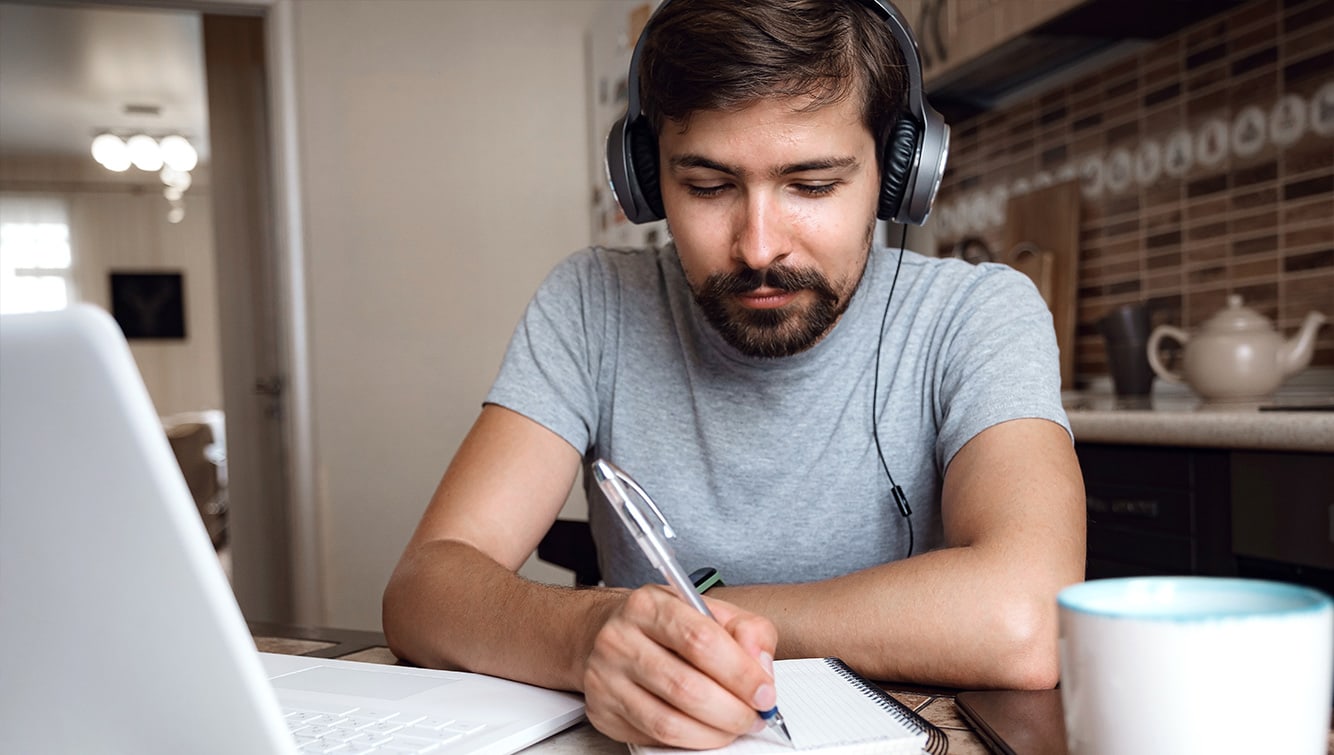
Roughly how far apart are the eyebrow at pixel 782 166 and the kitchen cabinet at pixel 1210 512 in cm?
99

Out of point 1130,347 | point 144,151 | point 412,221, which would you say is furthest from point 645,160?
point 144,151

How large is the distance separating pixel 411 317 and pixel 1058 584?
2902 mm

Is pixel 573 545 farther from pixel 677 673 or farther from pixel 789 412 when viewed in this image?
pixel 677 673

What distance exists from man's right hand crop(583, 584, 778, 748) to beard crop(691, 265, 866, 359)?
500mm

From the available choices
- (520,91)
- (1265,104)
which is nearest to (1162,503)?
(1265,104)

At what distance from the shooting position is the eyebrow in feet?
3.41

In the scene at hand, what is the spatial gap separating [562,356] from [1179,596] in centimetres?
91

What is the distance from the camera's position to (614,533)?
131 centimetres

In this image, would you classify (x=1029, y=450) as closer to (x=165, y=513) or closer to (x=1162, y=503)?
(x=165, y=513)

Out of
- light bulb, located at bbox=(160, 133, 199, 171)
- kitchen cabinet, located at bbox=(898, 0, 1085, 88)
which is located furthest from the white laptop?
light bulb, located at bbox=(160, 133, 199, 171)

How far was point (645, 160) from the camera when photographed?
1207 millimetres

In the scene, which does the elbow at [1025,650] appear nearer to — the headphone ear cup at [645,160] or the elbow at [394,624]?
the elbow at [394,624]

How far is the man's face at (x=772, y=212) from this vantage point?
1.04 m

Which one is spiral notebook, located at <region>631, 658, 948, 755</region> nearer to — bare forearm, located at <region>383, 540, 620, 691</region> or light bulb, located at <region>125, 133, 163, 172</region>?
bare forearm, located at <region>383, 540, 620, 691</region>
